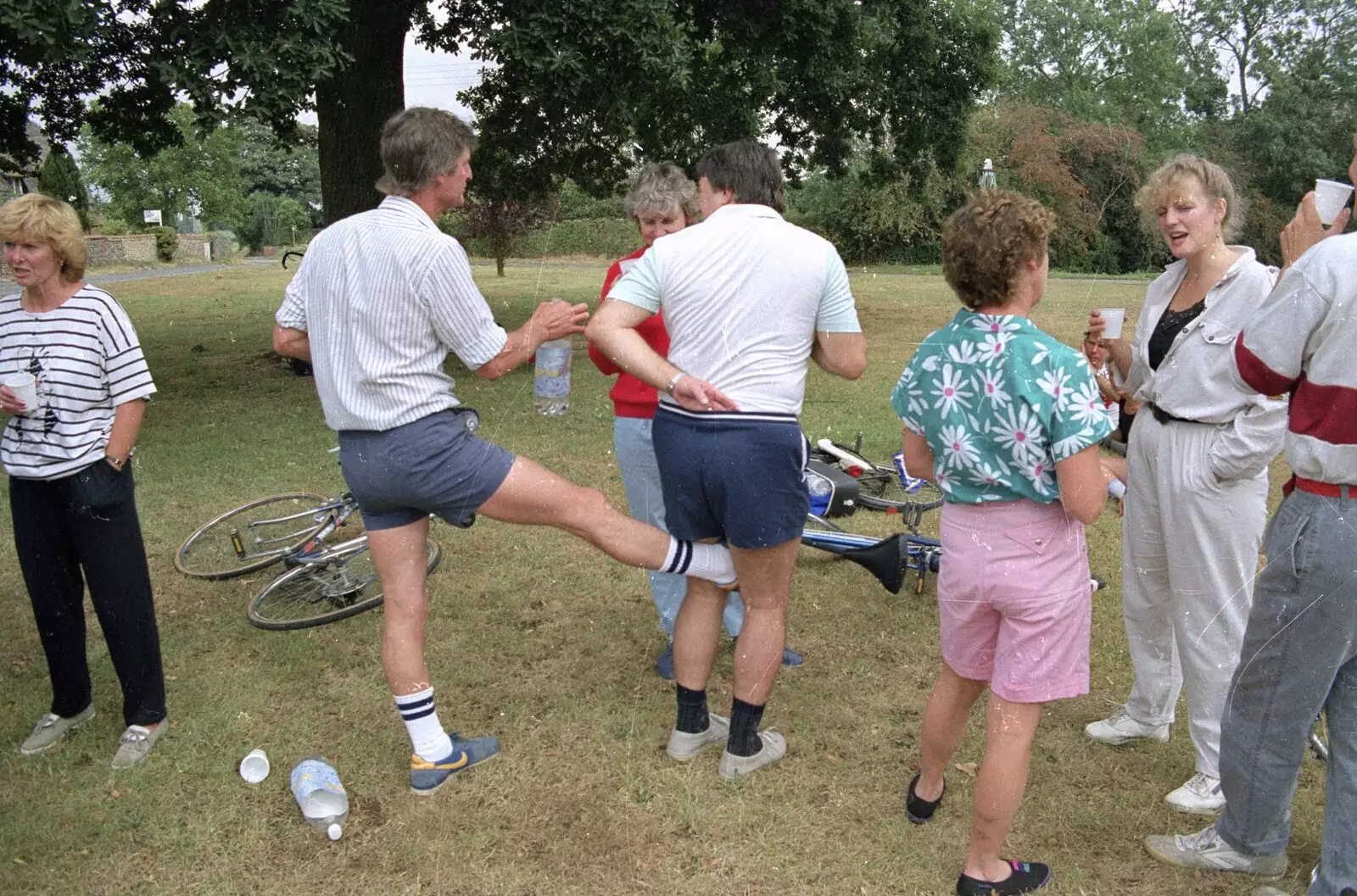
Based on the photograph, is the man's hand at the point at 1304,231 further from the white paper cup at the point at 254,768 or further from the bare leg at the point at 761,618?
the white paper cup at the point at 254,768

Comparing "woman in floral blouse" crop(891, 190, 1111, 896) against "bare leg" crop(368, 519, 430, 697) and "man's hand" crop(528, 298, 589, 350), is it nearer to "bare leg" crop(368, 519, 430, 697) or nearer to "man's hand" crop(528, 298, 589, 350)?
"man's hand" crop(528, 298, 589, 350)

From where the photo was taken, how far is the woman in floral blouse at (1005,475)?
2299mm

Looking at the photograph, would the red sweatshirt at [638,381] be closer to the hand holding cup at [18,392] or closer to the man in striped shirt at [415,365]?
the man in striped shirt at [415,365]

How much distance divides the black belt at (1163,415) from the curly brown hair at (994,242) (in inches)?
34.7

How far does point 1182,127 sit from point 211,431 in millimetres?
8112

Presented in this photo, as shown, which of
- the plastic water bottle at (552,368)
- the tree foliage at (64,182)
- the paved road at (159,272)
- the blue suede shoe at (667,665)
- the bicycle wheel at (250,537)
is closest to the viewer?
the blue suede shoe at (667,665)

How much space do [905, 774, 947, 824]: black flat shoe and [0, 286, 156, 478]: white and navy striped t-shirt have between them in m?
2.71

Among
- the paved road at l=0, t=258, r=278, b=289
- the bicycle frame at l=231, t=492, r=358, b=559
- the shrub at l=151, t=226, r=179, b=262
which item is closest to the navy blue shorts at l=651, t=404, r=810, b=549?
the bicycle frame at l=231, t=492, r=358, b=559

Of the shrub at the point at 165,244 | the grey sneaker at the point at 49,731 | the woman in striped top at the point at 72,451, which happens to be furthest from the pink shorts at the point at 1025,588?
the shrub at the point at 165,244

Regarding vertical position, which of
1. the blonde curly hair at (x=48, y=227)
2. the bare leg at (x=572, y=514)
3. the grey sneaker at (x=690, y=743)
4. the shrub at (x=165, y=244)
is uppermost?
Answer: the blonde curly hair at (x=48, y=227)

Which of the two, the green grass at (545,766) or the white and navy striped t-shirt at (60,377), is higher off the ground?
the white and navy striped t-shirt at (60,377)

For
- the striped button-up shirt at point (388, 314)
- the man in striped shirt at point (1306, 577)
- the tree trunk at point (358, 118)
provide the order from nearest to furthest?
the man in striped shirt at point (1306, 577) < the striped button-up shirt at point (388, 314) < the tree trunk at point (358, 118)

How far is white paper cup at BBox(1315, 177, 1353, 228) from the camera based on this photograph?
244 centimetres

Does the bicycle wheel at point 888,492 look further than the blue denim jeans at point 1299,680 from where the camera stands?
Yes
